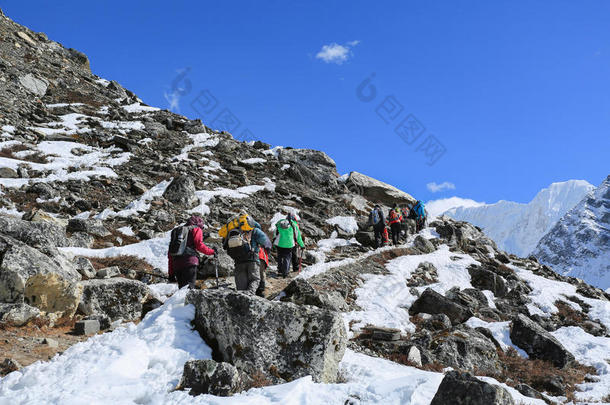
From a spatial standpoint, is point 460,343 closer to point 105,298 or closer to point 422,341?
point 422,341

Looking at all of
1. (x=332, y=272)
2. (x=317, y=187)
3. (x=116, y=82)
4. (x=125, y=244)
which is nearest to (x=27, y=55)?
(x=116, y=82)

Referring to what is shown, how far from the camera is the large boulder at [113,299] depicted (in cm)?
892

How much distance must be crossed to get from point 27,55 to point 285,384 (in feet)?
177

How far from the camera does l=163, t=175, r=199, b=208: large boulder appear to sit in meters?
22.7

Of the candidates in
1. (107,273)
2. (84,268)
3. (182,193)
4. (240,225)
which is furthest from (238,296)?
(182,193)

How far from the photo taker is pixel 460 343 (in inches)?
443

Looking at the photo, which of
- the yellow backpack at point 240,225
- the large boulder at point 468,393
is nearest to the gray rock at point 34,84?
the yellow backpack at point 240,225

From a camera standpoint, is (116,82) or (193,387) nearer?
(193,387)

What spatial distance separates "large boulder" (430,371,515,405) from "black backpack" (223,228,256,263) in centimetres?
580

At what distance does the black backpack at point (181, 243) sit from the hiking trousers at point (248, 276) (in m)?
1.42

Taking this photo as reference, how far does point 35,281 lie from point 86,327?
1306 mm

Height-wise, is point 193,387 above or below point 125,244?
below

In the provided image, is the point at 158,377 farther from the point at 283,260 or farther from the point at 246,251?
the point at 283,260

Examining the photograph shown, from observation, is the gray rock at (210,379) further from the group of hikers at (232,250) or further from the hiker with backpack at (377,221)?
the hiker with backpack at (377,221)
